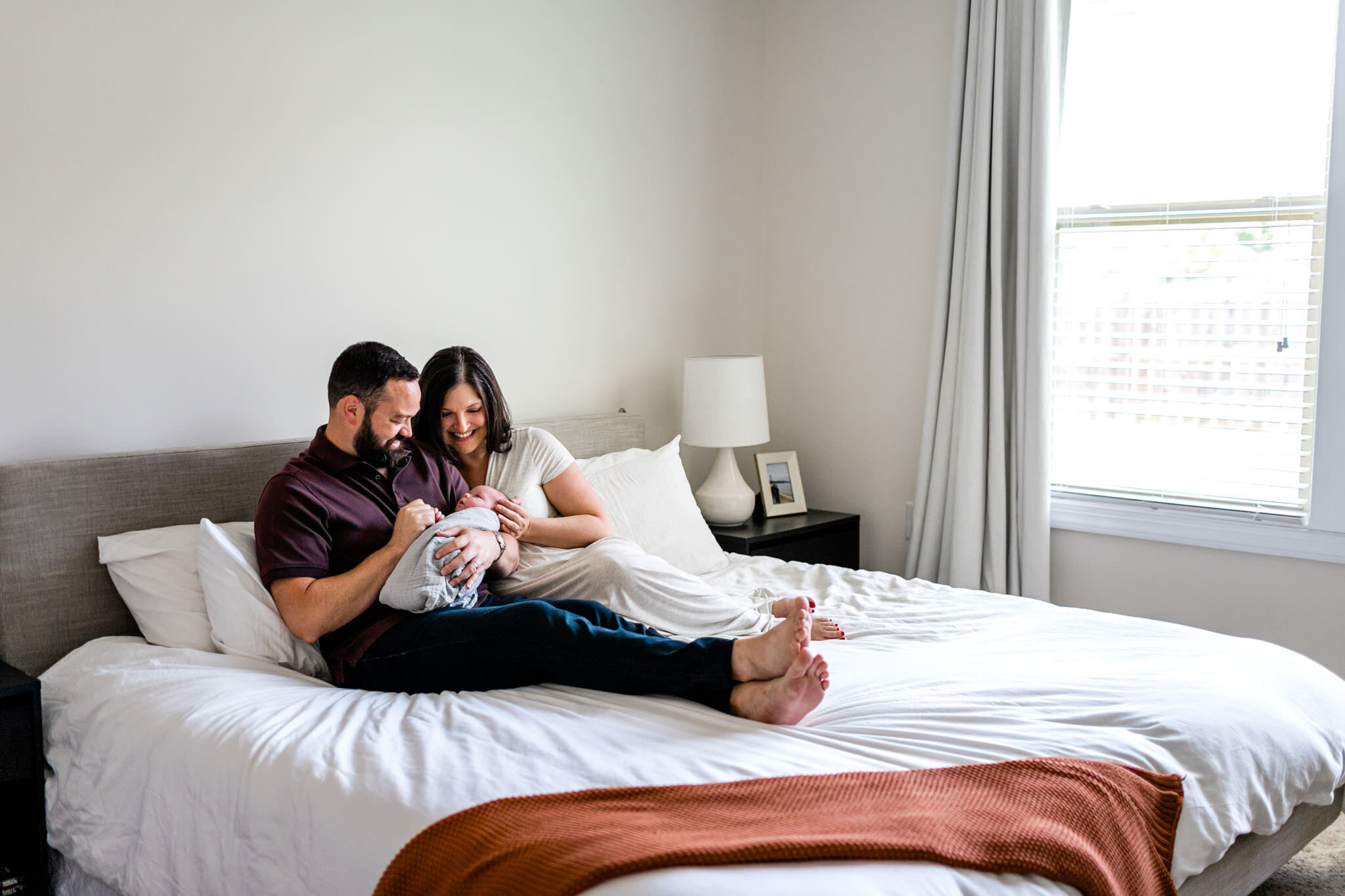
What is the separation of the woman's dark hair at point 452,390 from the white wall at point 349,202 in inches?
17.0

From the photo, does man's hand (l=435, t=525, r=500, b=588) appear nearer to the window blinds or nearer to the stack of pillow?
the stack of pillow

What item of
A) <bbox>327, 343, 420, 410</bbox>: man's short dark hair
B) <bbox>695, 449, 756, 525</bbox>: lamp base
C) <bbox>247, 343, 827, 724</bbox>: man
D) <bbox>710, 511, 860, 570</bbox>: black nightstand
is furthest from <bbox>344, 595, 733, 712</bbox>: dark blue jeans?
<bbox>695, 449, 756, 525</bbox>: lamp base

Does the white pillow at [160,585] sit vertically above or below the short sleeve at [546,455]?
below

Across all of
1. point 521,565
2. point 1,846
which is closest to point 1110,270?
point 521,565

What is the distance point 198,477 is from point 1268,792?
2236 millimetres

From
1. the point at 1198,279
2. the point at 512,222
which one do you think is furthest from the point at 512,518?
the point at 1198,279

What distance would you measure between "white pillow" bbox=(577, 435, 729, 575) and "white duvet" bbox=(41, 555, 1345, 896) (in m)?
0.84

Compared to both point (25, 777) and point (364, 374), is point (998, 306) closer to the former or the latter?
point (364, 374)

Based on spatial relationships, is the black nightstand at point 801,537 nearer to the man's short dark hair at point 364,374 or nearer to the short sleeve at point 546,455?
the short sleeve at point 546,455

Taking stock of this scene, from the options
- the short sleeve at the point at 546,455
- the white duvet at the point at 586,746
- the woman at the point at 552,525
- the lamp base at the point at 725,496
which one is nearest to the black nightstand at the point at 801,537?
the lamp base at the point at 725,496

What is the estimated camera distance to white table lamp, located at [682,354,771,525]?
140 inches

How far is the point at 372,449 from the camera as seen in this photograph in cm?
225

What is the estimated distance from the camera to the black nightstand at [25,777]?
1.96 m

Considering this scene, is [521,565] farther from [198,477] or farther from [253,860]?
[253,860]
